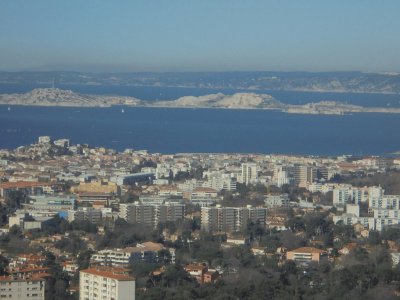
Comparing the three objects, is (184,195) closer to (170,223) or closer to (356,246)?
(170,223)

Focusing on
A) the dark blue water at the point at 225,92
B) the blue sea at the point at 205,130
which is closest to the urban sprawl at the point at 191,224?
the blue sea at the point at 205,130

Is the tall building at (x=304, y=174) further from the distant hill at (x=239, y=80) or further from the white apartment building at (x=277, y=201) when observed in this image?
the distant hill at (x=239, y=80)

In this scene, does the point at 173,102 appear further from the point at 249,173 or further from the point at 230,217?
the point at 230,217

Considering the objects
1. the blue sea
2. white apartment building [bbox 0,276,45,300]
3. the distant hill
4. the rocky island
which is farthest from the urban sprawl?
the distant hill

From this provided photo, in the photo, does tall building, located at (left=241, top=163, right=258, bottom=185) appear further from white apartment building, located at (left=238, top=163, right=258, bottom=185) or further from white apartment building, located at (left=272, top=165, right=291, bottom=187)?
white apartment building, located at (left=272, top=165, right=291, bottom=187)

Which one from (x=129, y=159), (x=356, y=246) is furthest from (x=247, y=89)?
(x=356, y=246)
